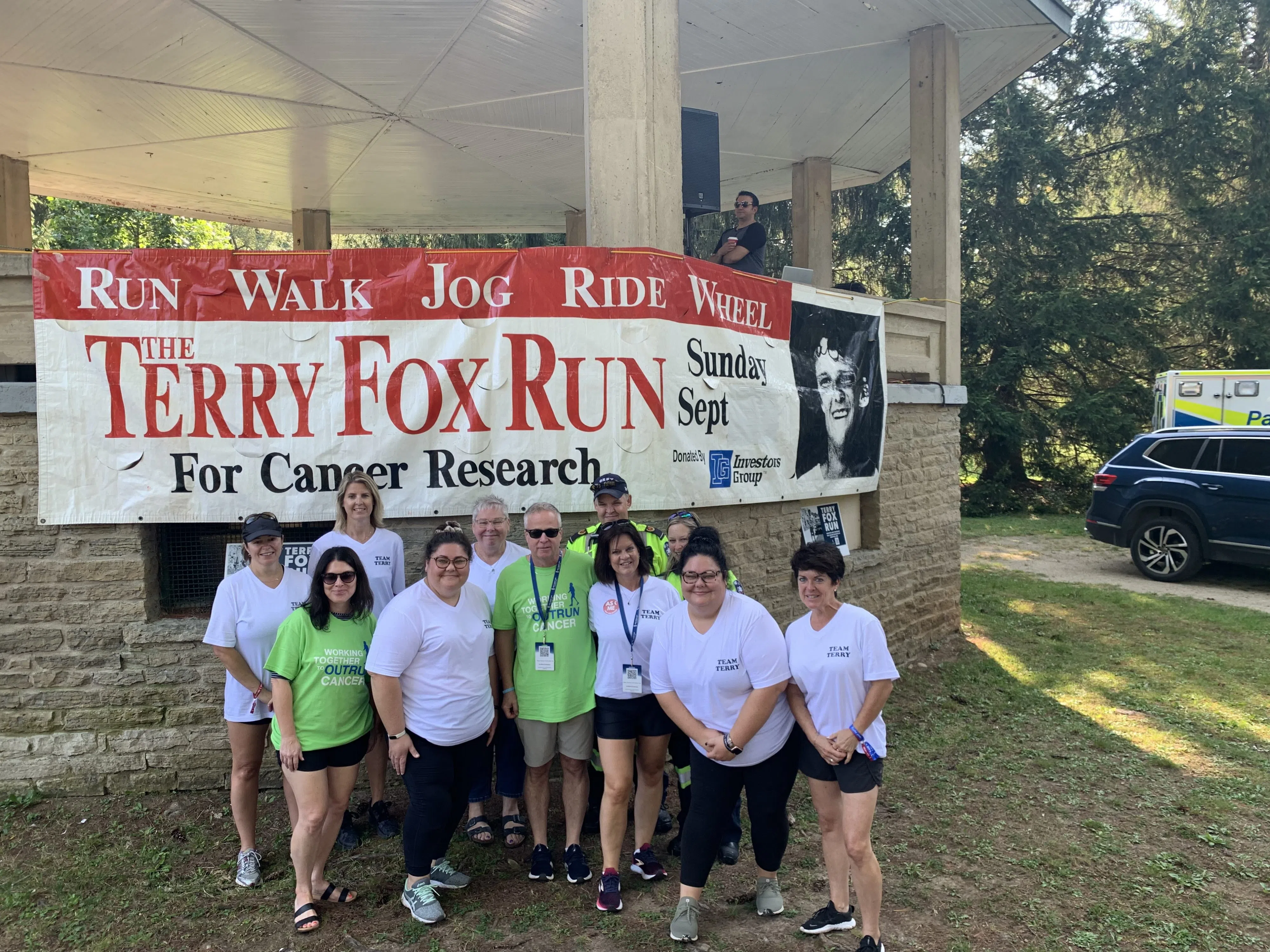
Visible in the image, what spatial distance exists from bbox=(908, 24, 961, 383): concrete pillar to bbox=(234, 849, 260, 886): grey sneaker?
7182 mm

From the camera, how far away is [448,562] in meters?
3.84

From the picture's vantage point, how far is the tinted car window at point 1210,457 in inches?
428

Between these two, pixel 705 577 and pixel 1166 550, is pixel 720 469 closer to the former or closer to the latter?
pixel 705 577

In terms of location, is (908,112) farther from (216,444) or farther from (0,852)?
(0,852)

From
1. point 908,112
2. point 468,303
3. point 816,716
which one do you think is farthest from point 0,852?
point 908,112

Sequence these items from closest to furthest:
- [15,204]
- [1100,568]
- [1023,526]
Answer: [15,204] < [1100,568] < [1023,526]

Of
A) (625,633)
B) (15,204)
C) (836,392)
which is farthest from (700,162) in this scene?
(15,204)

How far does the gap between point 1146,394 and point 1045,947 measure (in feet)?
61.8

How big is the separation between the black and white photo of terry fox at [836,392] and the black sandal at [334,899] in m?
4.06

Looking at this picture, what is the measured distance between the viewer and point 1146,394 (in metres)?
19.4

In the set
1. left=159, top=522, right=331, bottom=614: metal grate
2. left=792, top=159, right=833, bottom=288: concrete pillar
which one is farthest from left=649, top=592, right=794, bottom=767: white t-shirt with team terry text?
left=792, top=159, right=833, bottom=288: concrete pillar

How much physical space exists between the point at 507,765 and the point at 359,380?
239 centimetres

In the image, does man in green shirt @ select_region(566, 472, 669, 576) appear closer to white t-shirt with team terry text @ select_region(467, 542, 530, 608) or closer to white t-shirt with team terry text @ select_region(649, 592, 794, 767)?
white t-shirt with team terry text @ select_region(467, 542, 530, 608)

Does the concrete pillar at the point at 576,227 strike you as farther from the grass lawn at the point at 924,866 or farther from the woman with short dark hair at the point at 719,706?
the woman with short dark hair at the point at 719,706
